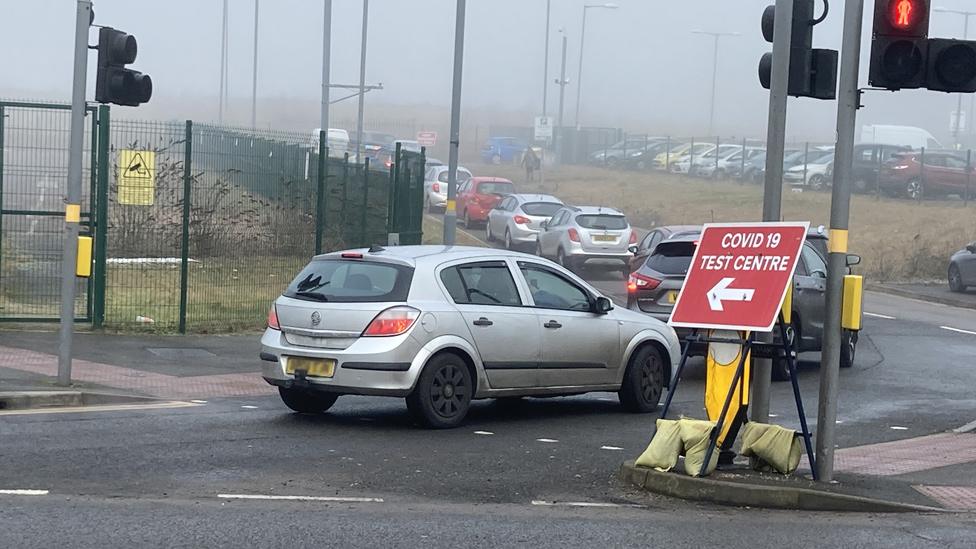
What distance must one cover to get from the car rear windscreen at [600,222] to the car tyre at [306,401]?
18.0m

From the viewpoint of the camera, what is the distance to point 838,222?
366 inches

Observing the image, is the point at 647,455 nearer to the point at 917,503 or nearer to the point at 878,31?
the point at 917,503

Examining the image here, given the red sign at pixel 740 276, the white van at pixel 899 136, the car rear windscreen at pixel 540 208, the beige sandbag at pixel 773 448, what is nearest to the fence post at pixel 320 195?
the red sign at pixel 740 276

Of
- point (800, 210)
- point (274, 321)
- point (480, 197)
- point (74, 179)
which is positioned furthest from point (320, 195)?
point (800, 210)

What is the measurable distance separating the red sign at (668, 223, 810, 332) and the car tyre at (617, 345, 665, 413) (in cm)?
352

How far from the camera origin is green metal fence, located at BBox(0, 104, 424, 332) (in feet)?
55.6

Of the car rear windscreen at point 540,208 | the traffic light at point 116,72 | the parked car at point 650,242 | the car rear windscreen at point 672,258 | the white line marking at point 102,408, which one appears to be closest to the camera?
the white line marking at point 102,408

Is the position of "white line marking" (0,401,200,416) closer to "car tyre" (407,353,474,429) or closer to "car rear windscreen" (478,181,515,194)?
"car tyre" (407,353,474,429)

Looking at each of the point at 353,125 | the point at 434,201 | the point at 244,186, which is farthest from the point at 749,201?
the point at 353,125

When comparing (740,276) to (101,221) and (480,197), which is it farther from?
(480,197)

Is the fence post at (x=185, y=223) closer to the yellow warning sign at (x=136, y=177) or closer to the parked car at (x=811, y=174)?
the yellow warning sign at (x=136, y=177)

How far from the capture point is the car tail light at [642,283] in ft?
55.1

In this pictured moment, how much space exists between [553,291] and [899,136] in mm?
56458

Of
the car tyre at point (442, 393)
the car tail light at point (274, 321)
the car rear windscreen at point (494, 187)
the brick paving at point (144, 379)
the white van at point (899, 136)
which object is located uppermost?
the white van at point (899, 136)
